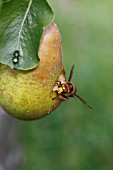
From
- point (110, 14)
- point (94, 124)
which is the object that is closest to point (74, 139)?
point (94, 124)

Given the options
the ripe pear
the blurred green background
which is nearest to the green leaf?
the ripe pear

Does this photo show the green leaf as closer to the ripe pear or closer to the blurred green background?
the ripe pear

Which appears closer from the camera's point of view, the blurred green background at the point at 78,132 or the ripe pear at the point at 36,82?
the ripe pear at the point at 36,82

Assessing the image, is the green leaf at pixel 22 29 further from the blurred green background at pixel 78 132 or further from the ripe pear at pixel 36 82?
the blurred green background at pixel 78 132

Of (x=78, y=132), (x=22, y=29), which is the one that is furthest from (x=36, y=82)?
(x=78, y=132)

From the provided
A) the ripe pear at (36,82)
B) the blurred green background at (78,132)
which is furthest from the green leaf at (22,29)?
the blurred green background at (78,132)

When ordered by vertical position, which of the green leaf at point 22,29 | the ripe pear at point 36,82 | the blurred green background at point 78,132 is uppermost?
the green leaf at point 22,29
